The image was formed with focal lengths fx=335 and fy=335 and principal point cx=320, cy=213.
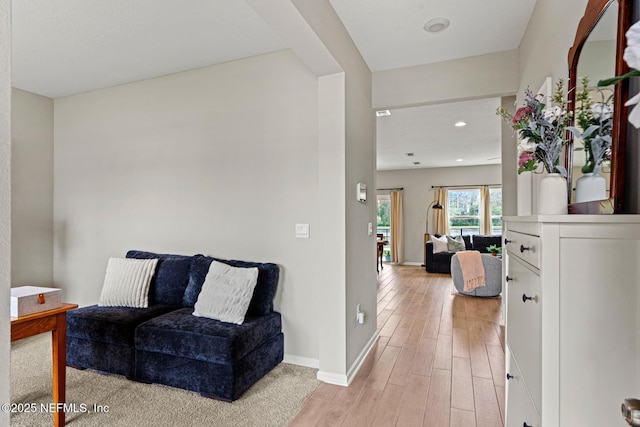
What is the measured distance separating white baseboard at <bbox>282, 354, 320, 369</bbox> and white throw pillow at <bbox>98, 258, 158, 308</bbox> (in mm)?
1279

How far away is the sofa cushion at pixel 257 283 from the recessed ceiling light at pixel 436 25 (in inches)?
86.1

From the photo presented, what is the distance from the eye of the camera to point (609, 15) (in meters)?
1.19

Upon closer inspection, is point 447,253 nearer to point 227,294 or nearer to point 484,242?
point 484,242

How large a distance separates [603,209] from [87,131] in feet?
14.8

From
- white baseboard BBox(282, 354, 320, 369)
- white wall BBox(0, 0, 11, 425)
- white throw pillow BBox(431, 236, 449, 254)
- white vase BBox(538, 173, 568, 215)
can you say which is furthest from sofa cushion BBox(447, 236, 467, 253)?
white wall BBox(0, 0, 11, 425)

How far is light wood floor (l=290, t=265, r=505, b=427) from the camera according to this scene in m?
2.04

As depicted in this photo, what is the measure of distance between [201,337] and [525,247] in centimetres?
199

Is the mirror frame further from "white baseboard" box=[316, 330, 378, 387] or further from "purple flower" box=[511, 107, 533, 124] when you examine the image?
"white baseboard" box=[316, 330, 378, 387]

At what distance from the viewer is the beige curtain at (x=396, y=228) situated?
928 centimetres

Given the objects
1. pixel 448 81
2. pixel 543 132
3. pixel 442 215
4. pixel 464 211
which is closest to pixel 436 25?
pixel 448 81

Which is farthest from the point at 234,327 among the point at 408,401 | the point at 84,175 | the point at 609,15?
the point at 84,175

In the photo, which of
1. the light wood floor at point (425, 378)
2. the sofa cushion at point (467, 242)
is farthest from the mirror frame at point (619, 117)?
the sofa cushion at point (467, 242)

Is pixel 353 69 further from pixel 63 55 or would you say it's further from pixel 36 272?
pixel 36 272

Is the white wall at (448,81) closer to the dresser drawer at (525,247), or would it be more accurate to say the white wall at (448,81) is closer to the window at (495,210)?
the dresser drawer at (525,247)
